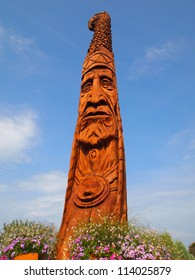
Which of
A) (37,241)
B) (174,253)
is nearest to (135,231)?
(174,253)

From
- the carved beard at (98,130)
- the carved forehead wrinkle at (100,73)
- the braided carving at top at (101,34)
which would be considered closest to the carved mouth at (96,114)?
the carved beard at (98,130)

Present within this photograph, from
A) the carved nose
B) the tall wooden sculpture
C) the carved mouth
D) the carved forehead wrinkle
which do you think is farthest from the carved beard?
the carved forehead wrinkle

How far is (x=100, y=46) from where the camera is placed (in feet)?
38.5

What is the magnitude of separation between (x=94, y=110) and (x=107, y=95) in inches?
29.8

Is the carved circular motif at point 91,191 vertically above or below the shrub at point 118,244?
above

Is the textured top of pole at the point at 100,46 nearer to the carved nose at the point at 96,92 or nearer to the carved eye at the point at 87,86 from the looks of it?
the carved eye at the point at 87,86

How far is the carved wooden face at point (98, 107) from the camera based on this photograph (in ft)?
32.2

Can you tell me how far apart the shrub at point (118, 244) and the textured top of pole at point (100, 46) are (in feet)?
21.2

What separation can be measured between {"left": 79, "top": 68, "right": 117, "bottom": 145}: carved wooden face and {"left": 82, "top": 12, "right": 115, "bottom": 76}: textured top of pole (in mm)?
330

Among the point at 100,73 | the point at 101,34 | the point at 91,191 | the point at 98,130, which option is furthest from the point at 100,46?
the point at 91,191

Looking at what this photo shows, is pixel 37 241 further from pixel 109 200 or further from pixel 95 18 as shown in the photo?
pixel 95 18
